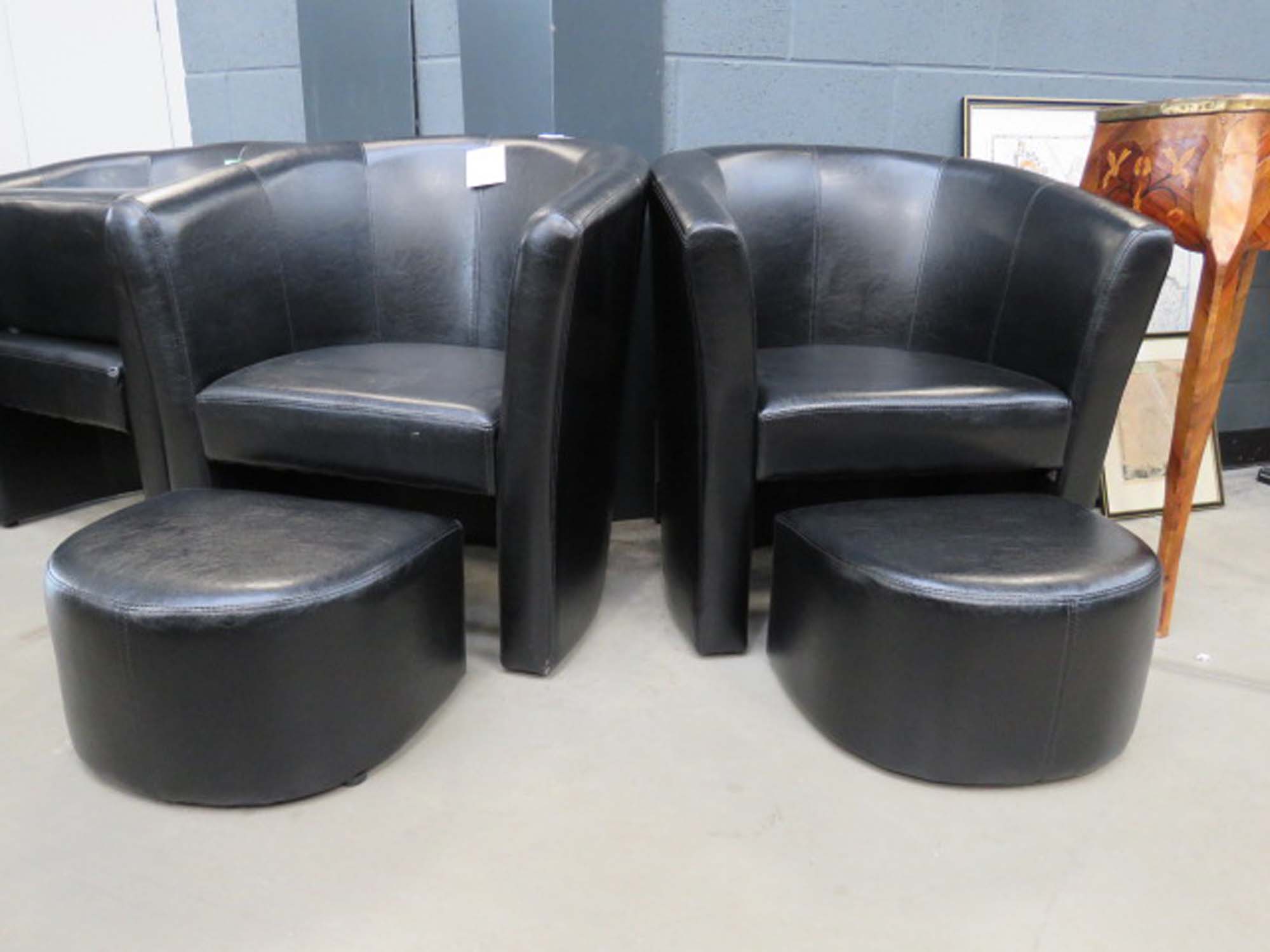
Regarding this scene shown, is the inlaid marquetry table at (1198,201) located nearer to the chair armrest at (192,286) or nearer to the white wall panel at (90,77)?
the chair armrest at (192,286)

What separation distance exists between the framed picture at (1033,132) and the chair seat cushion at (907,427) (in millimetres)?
985

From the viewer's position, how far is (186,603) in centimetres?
124

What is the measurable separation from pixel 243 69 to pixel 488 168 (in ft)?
3.92

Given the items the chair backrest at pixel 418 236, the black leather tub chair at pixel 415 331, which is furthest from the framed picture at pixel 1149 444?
the chair backrest at pixel 418 236

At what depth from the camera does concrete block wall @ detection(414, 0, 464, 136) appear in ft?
7.55

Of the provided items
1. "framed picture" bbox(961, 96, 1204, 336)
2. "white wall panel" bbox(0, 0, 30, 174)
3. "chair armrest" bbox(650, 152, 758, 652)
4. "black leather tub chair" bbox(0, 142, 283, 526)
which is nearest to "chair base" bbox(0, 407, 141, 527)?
"black leather tub chair" bbox(0, 142, 283, 526)

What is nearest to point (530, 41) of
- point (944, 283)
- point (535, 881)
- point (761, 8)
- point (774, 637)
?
point (761, 8)

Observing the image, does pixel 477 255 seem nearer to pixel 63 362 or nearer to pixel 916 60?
pixel 63 362

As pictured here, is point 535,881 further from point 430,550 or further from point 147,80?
point 147,80

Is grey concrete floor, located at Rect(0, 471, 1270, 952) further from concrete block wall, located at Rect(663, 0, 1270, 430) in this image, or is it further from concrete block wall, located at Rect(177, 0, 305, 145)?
concrete block wall, located at Rect(177, 0, 305, 145)

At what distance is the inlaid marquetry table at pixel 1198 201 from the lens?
1636 mm

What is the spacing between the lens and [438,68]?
2.35 meters

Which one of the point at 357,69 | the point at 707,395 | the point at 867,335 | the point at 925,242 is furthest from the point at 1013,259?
the point at 357,69

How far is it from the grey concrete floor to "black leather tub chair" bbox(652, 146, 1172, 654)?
36 cm
